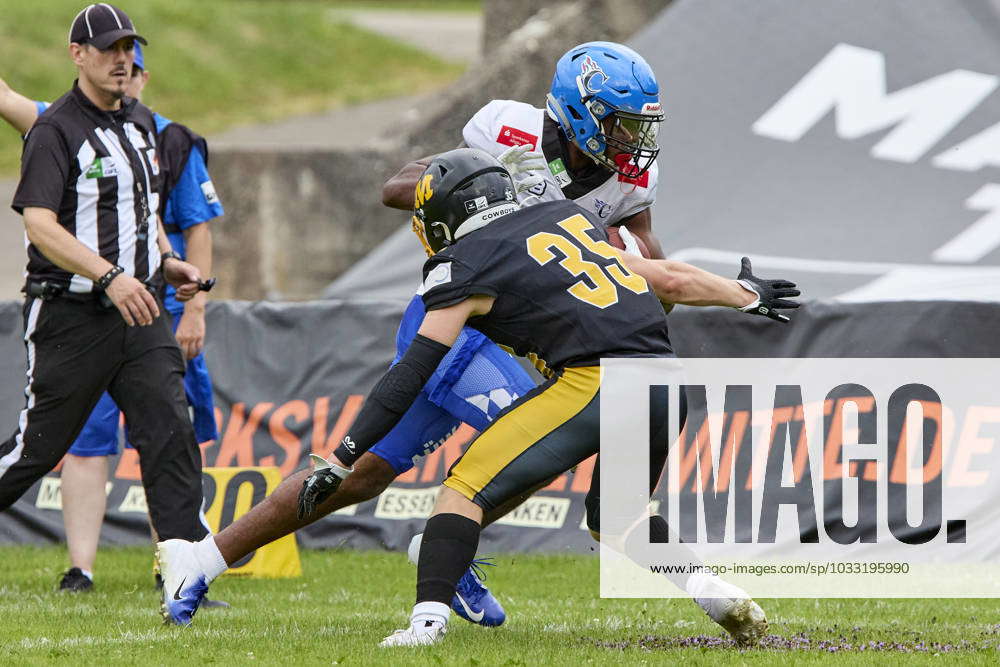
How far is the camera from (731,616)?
4.70 metres

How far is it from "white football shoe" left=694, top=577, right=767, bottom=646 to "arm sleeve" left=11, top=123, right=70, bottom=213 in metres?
2.73

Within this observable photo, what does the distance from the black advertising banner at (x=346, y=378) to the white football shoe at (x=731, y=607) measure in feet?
8.97

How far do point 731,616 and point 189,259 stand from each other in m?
3.14

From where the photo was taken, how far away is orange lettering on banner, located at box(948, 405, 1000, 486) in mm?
7254

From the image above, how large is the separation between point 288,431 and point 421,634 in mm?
3662

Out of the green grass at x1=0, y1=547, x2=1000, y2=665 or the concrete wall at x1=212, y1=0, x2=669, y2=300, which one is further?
the concrete wall at x1=212, y1=0, x2=669, y2=300

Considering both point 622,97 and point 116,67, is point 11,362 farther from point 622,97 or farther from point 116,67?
point 622,97

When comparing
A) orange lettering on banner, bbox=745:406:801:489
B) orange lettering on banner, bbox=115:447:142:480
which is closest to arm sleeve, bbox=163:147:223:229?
orange lettering on banner, bbox=115:447:142:480

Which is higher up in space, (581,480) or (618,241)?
(618,241)

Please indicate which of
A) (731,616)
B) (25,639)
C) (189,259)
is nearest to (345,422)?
(189,259)

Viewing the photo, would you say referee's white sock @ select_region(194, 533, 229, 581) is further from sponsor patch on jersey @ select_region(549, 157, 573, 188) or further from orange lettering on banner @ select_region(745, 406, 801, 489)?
orange lettering on banner @ select_region(745, 406, 801, 489)

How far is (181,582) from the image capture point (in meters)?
5.20

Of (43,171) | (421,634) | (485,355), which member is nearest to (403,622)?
(421,634)

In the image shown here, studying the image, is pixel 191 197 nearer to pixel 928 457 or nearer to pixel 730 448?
pixel 730 448
